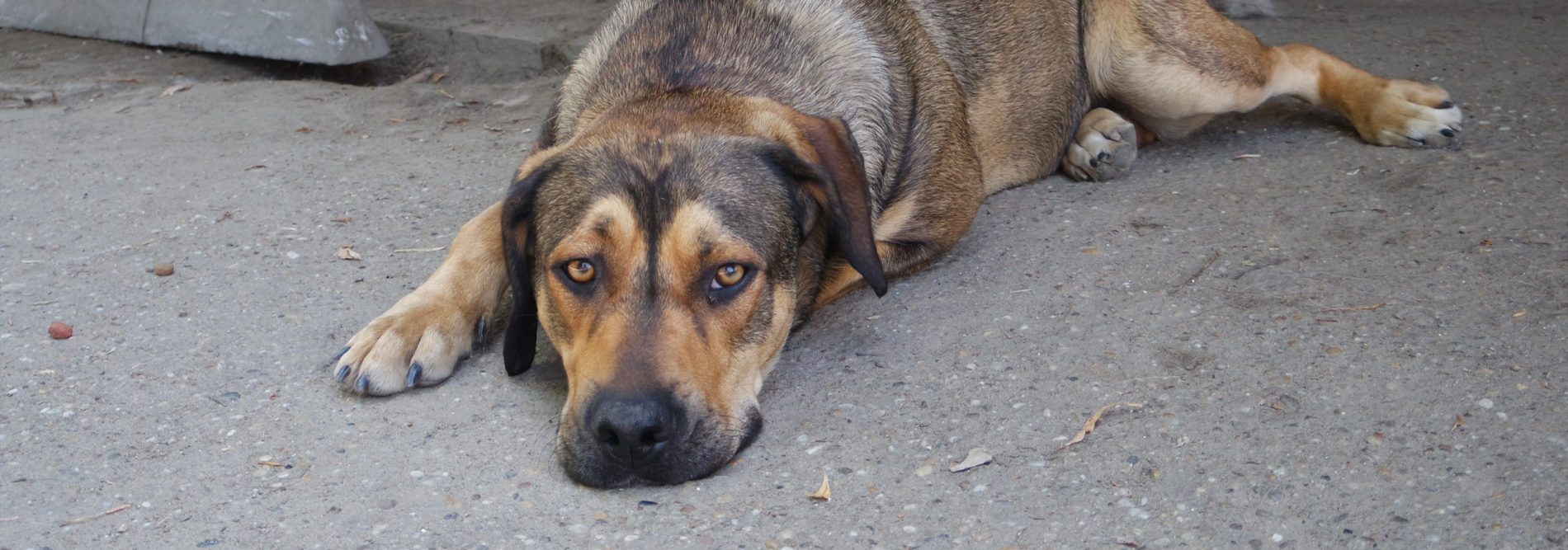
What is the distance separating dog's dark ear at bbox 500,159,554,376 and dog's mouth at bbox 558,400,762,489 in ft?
1.63

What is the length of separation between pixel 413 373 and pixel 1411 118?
13.2 feet

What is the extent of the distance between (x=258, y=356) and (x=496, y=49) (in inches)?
156

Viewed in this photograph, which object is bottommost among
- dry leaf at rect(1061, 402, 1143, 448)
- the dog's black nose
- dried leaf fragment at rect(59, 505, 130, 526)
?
dry leaf at rect(1061, 402, 1143, 448)

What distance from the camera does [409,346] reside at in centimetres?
338

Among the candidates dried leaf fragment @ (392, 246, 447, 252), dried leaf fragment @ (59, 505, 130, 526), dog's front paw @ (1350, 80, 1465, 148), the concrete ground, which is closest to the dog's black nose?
the concrete ground

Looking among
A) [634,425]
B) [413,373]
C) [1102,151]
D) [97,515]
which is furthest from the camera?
[1102,151]

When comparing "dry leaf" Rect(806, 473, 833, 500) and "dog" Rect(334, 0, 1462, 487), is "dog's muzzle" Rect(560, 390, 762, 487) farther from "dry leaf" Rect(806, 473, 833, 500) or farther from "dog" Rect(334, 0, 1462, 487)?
"dry leaf" Rect(806, 473, 833, 500)

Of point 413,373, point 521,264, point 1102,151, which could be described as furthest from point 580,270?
point 1102,151

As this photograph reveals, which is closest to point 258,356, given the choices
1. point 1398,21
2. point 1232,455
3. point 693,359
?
point 693,359

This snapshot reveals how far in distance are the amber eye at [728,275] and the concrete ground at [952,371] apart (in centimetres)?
41

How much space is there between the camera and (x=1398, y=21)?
7.01 metres

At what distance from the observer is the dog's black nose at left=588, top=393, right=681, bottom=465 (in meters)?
2.67

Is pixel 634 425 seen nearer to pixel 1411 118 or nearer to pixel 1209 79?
pixel 1209 79

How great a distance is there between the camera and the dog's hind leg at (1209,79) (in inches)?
197
